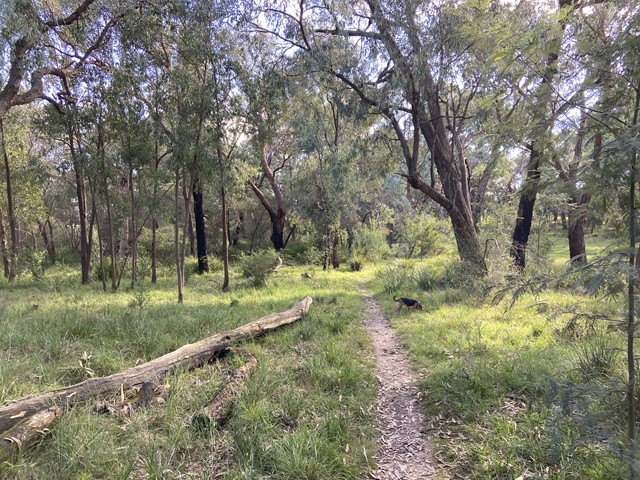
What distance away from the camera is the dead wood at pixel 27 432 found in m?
2.65

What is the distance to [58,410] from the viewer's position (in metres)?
3.09

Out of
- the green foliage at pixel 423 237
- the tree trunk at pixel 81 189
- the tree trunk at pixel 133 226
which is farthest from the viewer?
the green foliage at pixel 423 237

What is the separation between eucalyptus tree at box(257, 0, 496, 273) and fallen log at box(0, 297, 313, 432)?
614cm

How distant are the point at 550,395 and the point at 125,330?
5.54 metres

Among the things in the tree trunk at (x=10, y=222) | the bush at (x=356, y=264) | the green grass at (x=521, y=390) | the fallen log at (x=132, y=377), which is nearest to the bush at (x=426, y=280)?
the green grass at (x=521, y=390)

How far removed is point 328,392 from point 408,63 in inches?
268

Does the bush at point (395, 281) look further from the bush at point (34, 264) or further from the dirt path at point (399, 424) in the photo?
the bush at point (34, 264)

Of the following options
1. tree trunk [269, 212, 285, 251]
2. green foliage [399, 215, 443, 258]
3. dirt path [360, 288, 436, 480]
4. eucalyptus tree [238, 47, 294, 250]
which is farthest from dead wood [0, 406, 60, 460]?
green foliage [399, 215, 443, 258]

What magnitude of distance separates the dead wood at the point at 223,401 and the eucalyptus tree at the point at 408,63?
6489 mm

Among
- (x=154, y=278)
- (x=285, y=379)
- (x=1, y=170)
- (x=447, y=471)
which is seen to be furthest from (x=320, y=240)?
(x=447, y=471)

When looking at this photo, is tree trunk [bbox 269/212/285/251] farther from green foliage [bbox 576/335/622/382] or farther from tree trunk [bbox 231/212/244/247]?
green foliage [bbox 576/335/622/382]

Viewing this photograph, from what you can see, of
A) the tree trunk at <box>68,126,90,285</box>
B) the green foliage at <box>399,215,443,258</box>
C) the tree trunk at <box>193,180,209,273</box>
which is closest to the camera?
the tree trunk at <box>68,126,90,285</box>

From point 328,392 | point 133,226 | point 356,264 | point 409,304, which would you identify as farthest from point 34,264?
point 328,392

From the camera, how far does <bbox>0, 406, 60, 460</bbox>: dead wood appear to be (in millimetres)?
2652
